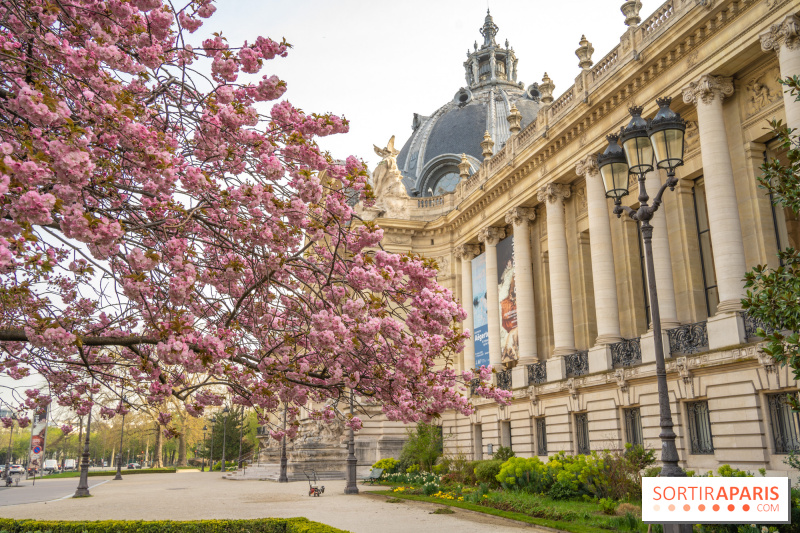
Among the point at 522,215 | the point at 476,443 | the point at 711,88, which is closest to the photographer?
the point at 711,88

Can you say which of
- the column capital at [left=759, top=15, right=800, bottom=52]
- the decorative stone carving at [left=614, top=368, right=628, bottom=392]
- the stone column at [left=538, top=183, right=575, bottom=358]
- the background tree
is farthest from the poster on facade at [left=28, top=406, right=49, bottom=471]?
the column capital at [left=759, top=15, right=800, bottom=52]

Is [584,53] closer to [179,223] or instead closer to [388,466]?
[388,466]

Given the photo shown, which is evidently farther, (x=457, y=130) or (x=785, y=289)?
(x=457, y=130)

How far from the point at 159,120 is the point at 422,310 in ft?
14.6

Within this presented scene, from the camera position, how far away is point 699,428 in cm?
1923

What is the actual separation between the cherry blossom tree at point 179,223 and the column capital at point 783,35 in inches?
550

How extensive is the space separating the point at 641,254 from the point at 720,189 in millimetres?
6744

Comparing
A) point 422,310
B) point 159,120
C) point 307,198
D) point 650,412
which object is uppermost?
point 159,120

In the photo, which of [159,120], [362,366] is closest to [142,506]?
[362,366]

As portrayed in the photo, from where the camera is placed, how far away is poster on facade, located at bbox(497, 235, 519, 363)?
31.5 meters

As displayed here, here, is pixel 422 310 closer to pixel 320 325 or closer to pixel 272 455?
pixel 320 325

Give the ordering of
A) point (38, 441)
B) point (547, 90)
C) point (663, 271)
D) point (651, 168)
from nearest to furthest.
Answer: point (651, 168) → point (663, 271) → point (547, 90) → point (38, 441)

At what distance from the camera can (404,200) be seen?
42312 millimetres

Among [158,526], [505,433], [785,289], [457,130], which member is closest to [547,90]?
[505,433]
